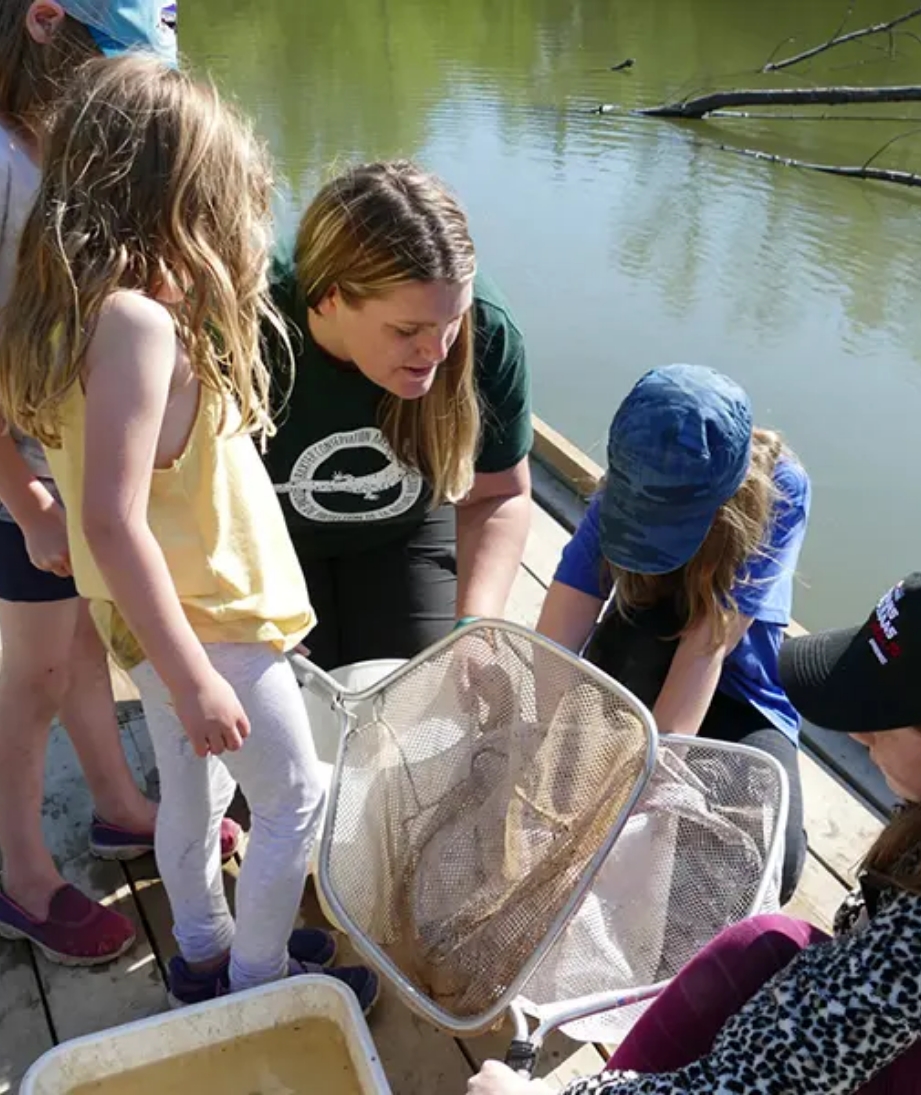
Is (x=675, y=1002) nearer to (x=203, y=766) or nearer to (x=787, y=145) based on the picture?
(x=203, y=766)

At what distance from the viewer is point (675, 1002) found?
1.33m

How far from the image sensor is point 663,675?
1.87m

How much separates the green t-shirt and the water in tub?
2.70ft

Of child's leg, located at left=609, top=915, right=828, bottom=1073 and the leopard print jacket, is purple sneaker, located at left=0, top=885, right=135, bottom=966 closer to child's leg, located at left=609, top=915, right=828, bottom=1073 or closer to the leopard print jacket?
child's leg, located at left=609, top=915, right=828, bottom=1073

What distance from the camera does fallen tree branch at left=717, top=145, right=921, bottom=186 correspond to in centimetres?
791

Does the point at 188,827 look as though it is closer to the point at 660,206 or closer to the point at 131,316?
the point at 131,316

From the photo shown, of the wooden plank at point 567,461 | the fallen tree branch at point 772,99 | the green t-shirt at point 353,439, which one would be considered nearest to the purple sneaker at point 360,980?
the green t-shirt at point 353,439

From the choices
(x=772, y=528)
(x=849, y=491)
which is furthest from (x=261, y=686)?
(x=849, y=491)

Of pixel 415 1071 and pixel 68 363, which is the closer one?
pixel 68 363

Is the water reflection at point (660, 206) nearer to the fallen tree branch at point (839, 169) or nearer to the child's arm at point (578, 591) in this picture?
the fallen tree branch at point (839, 169)

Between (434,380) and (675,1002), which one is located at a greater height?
(434,380)

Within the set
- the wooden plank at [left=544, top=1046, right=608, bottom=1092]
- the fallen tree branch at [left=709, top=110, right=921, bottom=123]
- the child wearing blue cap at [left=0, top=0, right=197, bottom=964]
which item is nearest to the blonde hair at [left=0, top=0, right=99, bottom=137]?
the child wearing blue cap at [left=0, top=0, right=197, bottom=964]

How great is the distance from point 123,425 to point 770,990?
860 mm

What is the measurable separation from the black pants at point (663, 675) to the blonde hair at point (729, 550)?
6 centimetres
